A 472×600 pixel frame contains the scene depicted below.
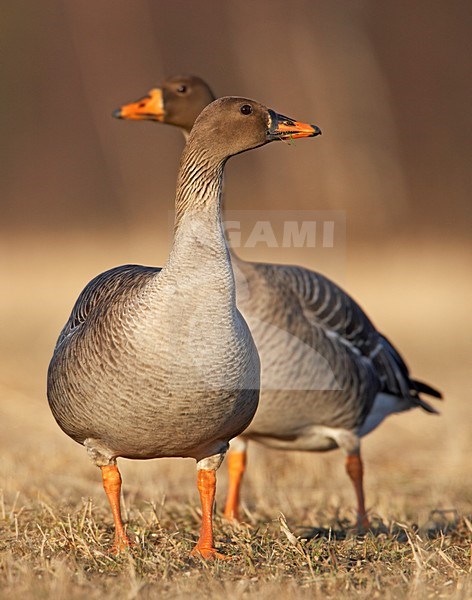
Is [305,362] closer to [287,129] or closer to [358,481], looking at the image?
[358,481]

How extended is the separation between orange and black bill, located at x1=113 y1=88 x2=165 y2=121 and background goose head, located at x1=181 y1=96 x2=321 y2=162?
218 centimetres

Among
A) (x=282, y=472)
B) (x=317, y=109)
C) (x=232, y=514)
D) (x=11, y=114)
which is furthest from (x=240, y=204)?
(x=232, y=514)

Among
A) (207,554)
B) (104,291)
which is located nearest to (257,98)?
Answer: (104,291)

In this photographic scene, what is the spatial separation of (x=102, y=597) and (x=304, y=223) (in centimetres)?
348

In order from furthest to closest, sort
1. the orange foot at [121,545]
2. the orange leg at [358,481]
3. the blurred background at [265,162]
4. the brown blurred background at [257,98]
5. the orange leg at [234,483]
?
the brown blurred background at [257,98]
the blurred background at [265,162]
the orange leg at [234,483]
the orange leg at [358,481]
the orange foot at [121,545]

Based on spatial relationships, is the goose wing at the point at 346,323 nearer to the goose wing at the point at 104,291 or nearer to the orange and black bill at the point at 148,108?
the orange and black bill at the point at 148,108

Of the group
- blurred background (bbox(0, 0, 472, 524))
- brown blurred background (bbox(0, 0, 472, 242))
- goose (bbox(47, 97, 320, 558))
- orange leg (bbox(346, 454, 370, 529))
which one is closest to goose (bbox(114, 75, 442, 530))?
orange leg (bbox(346, 454, 370, 529))

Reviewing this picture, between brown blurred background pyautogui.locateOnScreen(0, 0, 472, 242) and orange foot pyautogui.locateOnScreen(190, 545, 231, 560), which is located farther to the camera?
brown blurred background pyautogui.locateOnScreen(0, 0, 472, 242)

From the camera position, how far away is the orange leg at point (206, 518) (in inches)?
183

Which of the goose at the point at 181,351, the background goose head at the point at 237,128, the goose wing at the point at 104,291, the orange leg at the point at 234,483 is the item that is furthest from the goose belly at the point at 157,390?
the orange leg at the point at 234,483

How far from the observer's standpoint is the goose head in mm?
6996

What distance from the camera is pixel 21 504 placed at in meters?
5.82

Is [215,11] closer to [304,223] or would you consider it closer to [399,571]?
[304,223]

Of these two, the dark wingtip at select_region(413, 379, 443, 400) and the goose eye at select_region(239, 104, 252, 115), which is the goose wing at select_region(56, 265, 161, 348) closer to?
the goose eye at select_region(239, 104, 252, 115)
